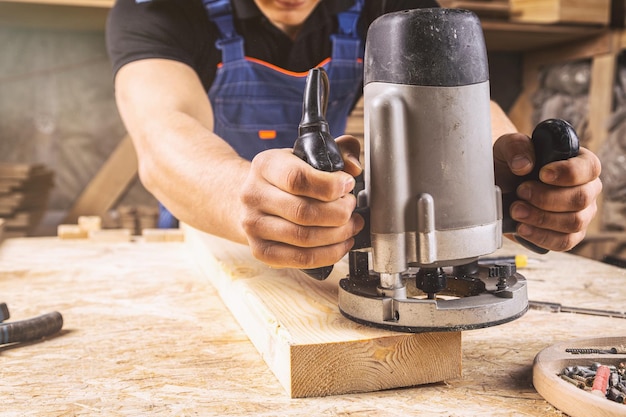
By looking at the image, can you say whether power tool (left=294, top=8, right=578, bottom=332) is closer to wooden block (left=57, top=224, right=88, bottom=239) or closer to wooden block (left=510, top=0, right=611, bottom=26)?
wooden block (left=57, top=224, right=88, bottom=239)

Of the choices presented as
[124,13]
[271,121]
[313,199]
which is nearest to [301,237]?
[313,199]

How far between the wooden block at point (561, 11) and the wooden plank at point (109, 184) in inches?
83.3

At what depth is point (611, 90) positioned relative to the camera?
3.31 m

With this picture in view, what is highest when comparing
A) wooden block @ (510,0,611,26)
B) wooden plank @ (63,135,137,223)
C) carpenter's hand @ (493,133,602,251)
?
wooden block @ (510,0,611,26)

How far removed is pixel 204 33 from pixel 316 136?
42.7 inches

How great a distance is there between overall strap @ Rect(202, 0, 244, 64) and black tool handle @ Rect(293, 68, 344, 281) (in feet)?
3.29

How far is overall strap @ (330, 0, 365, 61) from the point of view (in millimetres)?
1921

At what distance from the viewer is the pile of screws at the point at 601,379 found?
0.73 metres

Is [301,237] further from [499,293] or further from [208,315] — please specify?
[208,315]

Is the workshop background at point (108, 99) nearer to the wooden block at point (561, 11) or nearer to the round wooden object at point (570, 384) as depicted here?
the wooden block at point (561, 11)

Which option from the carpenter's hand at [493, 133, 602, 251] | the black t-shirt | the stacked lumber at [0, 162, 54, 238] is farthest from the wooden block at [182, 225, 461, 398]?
the stacked lumber at [0, 162, 54, 238]

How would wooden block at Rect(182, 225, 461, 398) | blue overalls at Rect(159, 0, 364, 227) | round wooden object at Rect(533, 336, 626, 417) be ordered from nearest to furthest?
round wooden object at Rect(533, 336, 626, 417), wooden block at Rect(182, 225, 461, 398), blue overalls at Rect(159, 0, 364, 227)

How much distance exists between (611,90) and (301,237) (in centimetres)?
299

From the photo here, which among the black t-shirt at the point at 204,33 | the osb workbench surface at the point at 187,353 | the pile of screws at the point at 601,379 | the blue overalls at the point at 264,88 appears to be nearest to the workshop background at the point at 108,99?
the blue overalls at the point at 264,88
